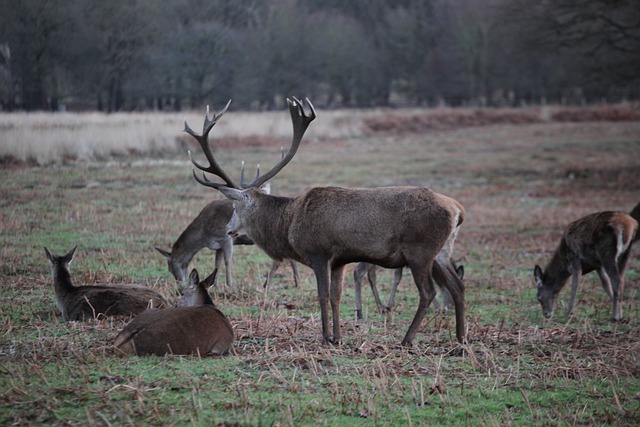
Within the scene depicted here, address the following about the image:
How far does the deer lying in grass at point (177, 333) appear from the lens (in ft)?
23.6

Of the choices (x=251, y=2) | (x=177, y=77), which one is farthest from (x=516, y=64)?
(x=177, y=77)

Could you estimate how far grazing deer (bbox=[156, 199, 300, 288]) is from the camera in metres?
11.8

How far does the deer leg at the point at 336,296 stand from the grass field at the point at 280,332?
155 mm

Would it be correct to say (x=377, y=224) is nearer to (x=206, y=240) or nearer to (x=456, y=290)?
(x=456, y=290)

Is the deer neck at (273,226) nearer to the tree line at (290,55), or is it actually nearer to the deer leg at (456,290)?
the deer leg at (456,290)

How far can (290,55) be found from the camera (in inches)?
1891

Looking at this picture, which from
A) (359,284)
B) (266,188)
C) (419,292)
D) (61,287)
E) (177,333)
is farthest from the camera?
(359,284)

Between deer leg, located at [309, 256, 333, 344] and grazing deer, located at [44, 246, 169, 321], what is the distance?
1.66m

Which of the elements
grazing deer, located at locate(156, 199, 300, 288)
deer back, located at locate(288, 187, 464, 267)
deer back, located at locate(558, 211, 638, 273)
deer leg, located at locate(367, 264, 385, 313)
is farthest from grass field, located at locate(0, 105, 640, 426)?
deer back, located at locate(288, 187, 464, 267)

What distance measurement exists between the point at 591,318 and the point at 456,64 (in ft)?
195

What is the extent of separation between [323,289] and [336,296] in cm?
20

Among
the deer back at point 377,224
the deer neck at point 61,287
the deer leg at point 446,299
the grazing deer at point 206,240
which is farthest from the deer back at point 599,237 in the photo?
the deer neck at point 61,287

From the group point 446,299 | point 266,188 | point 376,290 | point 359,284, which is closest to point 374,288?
point 376,290

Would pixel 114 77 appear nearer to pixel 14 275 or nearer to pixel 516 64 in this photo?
pixel 14 275
